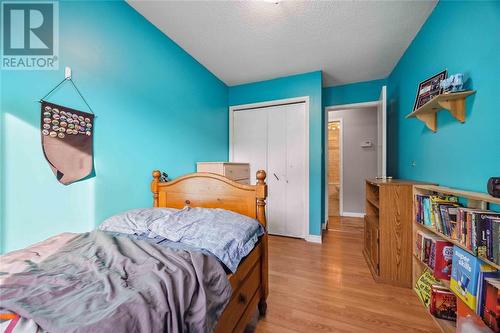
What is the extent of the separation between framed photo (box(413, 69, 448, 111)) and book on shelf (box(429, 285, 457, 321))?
1.44 metres

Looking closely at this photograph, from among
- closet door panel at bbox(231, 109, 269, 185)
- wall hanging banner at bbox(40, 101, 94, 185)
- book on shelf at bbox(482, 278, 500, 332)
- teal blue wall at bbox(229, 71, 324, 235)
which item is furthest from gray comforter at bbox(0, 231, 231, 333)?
closet door panel at bbox(231, 109, 269, 185)

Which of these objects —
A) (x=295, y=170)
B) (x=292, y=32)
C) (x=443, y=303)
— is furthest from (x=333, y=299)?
(x=292, y=32)

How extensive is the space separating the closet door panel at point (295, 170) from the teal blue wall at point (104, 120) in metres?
1.47

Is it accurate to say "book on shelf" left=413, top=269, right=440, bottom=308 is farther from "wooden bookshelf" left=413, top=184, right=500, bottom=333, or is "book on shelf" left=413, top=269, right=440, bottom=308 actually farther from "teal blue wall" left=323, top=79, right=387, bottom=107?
"teal blue wall" left=323, top=79, right=387, bottom=107

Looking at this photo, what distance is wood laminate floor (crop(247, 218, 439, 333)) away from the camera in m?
1.34

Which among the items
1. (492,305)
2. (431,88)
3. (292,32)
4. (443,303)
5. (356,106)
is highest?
(292,32)

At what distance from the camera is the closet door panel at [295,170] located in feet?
9.65

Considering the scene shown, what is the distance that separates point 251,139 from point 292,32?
164 centimetres

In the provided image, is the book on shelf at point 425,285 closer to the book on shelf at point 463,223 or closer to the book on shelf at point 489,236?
the book on shelf at point 463,223

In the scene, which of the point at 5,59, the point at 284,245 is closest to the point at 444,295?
the point at 284,245

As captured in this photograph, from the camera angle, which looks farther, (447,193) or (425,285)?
(425,285)

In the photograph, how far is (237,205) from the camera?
58.3 inches

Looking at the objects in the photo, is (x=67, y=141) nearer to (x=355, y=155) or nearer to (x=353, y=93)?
(x=353, y=93)

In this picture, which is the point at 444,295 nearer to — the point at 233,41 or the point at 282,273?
the point at 282,273
